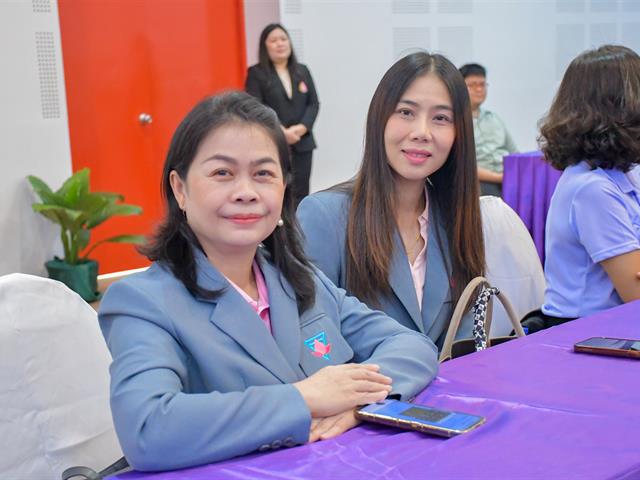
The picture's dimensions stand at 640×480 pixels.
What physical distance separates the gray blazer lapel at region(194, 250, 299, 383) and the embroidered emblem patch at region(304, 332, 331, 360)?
0.10 m

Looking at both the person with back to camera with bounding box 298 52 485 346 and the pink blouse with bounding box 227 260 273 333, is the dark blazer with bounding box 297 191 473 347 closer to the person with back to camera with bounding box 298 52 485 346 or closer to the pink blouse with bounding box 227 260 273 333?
the person with back to camera with bounding box 298 52 485 346

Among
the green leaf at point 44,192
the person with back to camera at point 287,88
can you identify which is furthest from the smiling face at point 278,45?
the green leaf at point 44,192

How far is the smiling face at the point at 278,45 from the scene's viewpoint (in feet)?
23.4

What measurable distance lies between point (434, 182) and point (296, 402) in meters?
Result: 1.31

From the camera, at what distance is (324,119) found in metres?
8.02

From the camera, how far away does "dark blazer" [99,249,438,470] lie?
136 cm

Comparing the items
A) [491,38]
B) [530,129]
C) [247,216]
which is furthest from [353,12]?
[247,216]

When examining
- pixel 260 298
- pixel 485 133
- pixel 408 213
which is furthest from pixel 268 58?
pixel 260 298

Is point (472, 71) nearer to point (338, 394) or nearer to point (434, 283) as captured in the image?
point (434, 283)

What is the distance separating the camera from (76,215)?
19.3 feet

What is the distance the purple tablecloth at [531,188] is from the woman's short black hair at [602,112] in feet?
7.68

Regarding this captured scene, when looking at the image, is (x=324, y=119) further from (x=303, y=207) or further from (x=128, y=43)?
(x=303, y=207)

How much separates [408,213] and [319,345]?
0.90 metres

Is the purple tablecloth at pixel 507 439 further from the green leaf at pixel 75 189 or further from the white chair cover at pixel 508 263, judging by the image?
the green leaf at pixel 75 189
